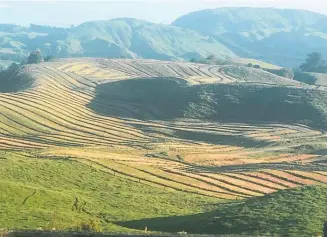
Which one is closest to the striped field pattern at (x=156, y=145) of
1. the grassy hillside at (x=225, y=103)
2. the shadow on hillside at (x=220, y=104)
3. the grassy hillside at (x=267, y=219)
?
the shadow on hillside at (x=220, y=104)

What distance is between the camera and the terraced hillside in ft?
261

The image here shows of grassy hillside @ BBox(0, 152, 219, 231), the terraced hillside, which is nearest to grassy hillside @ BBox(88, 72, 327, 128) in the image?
the terraced hillside

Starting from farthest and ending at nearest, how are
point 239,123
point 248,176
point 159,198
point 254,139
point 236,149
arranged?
point 239,123
point 254,139
point 236,149
point 248,176
point 159,198

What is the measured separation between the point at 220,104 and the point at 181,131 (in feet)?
121

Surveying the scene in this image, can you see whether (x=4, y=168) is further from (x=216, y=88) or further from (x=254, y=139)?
(x=216, y=88)

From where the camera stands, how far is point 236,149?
117 m

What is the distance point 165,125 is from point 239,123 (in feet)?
80.8

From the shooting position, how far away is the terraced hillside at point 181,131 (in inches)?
3132

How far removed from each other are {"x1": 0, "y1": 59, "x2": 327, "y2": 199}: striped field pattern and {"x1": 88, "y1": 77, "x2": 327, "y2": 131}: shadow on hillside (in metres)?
3.83

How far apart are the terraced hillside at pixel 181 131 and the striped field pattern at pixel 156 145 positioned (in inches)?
8.9

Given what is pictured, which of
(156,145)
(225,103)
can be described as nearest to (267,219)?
(156,145)

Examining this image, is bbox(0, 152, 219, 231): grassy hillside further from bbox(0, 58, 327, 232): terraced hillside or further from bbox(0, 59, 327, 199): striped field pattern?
bbox(0, 59, 327, 199): striped field pattern

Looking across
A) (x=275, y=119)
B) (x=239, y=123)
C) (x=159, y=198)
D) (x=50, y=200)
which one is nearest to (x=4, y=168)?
(x=50, y=200)

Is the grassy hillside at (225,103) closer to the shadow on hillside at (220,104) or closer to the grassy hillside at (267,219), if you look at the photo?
the shadow on hillside at (220,104)
